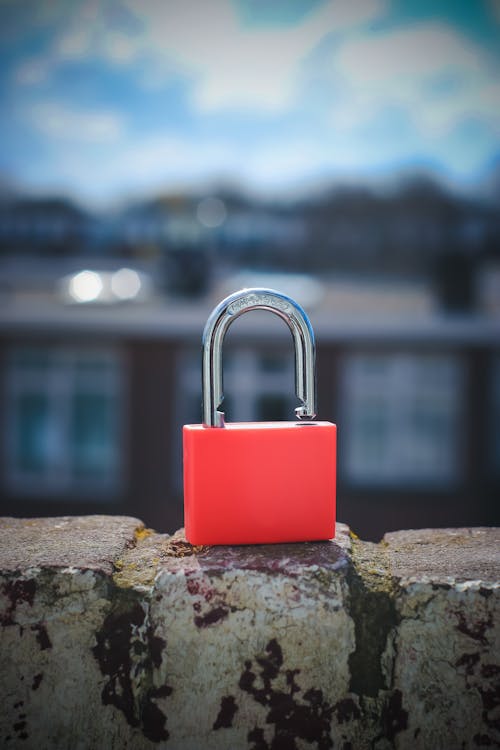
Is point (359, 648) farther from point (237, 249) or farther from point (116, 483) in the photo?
point (237, 249)

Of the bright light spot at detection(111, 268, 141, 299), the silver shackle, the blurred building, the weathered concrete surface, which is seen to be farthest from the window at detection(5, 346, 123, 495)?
the weathered concrete surface

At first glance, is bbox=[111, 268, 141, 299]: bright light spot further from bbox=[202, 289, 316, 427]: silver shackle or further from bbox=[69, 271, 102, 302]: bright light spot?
bbox=[202, 289, 316, 427]: silver shackle

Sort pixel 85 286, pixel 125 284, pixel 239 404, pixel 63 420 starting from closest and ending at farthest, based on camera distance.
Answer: pixel 239 404, pixel 63 420, pixel 85 286, pixel 125 284

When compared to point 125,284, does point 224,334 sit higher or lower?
lower

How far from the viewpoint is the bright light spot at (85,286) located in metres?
14.0

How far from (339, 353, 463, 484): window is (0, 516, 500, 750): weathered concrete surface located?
12286mm

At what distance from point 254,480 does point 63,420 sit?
13.0m

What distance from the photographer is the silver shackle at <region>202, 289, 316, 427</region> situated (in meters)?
1.10

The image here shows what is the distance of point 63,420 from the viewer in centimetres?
1370

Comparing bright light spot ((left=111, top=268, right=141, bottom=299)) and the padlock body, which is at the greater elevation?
bright light spot ((left=111, top=268, right=141, bottom=299))

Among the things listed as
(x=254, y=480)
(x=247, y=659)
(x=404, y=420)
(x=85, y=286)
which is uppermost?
(x=85, y=286)

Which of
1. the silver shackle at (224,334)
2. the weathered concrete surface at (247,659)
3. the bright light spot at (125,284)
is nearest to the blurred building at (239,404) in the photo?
the bright light spot at (125,284)

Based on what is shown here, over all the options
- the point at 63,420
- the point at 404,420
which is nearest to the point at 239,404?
the point at 404,420

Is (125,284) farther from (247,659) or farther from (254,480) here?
(247,659)
